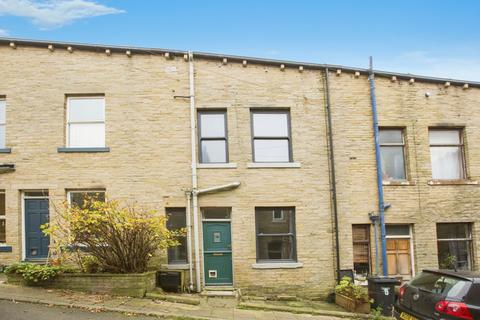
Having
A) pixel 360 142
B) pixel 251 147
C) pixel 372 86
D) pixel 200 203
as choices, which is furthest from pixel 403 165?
pixel 200 203

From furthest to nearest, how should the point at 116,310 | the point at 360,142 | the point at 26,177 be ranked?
1. the point at 360,142
2. the point at 26,177
3. the point at 116,310

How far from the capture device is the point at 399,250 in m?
14.2

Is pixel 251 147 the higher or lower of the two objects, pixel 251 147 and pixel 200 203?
the higher

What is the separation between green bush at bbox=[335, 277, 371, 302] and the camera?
12148 millimetres

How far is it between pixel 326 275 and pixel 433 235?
3916 mm

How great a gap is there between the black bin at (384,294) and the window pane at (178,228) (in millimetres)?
5836

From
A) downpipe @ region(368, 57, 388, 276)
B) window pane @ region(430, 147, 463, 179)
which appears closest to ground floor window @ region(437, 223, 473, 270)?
window pane @ region(430, 147, 463, 179)

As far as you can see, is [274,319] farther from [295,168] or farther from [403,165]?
[403,165]

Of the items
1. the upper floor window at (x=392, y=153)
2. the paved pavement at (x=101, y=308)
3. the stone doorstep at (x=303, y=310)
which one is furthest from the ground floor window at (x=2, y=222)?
the upper floor window at (x=392, y=153)

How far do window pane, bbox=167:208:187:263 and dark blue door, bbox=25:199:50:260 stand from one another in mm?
3853

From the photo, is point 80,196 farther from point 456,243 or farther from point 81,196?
point 456,243

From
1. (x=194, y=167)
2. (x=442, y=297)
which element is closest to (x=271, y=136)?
(x=194, y=167)

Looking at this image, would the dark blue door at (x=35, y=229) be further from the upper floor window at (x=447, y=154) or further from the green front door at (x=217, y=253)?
the upper floor window at (x=447, y=154)

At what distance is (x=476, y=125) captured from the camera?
14914 millimetres
